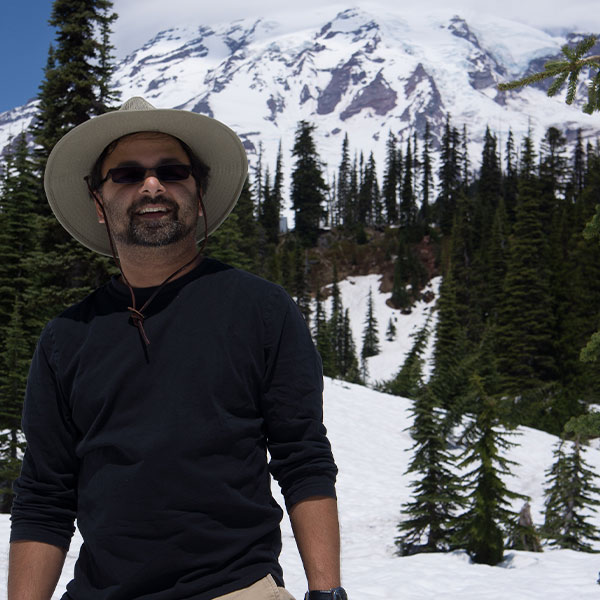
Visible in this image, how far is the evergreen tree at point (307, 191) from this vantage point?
92000 mm

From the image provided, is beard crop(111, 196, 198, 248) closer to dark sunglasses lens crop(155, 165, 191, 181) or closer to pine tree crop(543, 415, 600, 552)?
dark sunglasses lens crop(155, 165, 191, 181)

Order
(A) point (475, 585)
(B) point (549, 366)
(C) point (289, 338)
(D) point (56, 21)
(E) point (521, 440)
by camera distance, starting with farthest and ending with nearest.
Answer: (B) point (549, 366)
(E) point (521, 440)
(D) point (56, 21)
(A) point (475, 585)
(C) point (289, 338)

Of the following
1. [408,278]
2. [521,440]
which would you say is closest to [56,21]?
[521,440]

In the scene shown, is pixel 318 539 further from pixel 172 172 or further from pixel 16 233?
pixel 16 233

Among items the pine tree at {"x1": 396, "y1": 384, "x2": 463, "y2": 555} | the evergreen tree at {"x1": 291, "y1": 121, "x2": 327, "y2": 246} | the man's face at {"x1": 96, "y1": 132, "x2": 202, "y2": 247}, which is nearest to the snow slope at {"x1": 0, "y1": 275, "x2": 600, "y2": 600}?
the pine tree at {"x1": 396, "y1": 384, "x2": 463, "y2": 555}

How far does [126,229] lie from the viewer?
254 cm

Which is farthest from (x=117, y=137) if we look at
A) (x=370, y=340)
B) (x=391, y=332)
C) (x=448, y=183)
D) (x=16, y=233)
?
(x=448, y=183)

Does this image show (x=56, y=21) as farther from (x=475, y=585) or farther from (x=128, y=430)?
(x=128, y=430)

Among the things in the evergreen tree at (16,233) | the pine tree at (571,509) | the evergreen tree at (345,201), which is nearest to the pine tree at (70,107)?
the evergreen tree at (16,233)

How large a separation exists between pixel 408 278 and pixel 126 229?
80576mm

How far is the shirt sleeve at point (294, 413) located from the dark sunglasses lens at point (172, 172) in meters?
0.72

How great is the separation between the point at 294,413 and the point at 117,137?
4.46ft

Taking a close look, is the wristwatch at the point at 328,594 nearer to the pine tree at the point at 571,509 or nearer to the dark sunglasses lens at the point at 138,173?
the dark sunglasses lens at the point at 138,173

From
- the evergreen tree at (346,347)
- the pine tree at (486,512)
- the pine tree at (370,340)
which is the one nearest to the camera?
the pine tree at (486,512)
